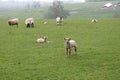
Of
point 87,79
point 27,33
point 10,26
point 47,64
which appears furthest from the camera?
point 10,26

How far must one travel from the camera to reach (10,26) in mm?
45656

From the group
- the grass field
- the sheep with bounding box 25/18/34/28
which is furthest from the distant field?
the grass field

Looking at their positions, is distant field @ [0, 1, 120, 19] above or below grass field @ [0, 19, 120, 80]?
below

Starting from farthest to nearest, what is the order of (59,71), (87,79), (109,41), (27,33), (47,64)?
(27,33) < (109,41) < (47,64) < (59,71) < (87,79)

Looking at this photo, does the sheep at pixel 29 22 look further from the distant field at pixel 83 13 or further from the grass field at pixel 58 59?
the distant field at pixel 83 13

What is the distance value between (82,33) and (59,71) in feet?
61.8

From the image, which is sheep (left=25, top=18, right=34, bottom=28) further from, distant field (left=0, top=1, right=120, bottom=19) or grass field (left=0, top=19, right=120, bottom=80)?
distant field (left=0, top=1, right=120, bottom=19)

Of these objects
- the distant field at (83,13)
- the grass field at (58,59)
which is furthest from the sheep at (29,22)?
the distant field at (83,13)

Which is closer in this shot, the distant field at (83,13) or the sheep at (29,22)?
the sheep at (29,22)

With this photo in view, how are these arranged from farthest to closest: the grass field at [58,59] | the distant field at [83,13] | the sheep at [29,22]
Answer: the distant field at [83,13] < the sheep at [29,22] < the grass field at [58,59]

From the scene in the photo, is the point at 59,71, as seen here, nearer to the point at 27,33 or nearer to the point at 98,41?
the point at 98,41

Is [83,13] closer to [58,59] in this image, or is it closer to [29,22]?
[29,22]

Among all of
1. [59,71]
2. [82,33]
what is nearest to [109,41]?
[82,33]

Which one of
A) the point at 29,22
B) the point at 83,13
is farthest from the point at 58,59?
the point at 83,13
